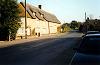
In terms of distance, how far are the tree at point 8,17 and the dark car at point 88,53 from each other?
3811 cm

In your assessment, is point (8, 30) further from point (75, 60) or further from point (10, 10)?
point (75, 60)

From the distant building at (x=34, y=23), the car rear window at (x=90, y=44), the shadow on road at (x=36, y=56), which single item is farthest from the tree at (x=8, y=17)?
the car rear window at (x=90, y=44)

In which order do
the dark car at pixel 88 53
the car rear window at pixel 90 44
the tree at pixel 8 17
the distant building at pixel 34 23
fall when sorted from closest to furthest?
the dark car at pixel 88 53 < the car rear window at pixel 90 44 < the tree at pixel 8 17 < the distant building at pixel 34 23

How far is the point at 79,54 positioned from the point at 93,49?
0.72 m

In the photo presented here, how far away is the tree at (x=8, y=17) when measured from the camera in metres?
47.7

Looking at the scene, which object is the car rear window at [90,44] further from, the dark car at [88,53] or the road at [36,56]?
the road at [36,56]

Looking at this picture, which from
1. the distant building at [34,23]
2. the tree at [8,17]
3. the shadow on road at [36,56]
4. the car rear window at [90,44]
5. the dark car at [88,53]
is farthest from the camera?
the distant building at [34,23]

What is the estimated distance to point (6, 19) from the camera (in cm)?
4812

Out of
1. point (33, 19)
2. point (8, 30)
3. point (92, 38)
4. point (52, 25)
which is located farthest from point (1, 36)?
point (52, 25)

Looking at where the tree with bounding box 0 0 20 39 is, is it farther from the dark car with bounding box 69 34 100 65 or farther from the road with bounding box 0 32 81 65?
the dark car with bounding box 69 34 100 65

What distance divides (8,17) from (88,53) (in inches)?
1577

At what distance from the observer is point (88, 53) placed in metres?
9.08

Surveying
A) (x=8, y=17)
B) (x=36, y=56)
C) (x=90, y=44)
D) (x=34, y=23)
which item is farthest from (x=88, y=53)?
(x=34, y=23)

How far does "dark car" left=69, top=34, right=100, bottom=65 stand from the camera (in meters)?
8.15
